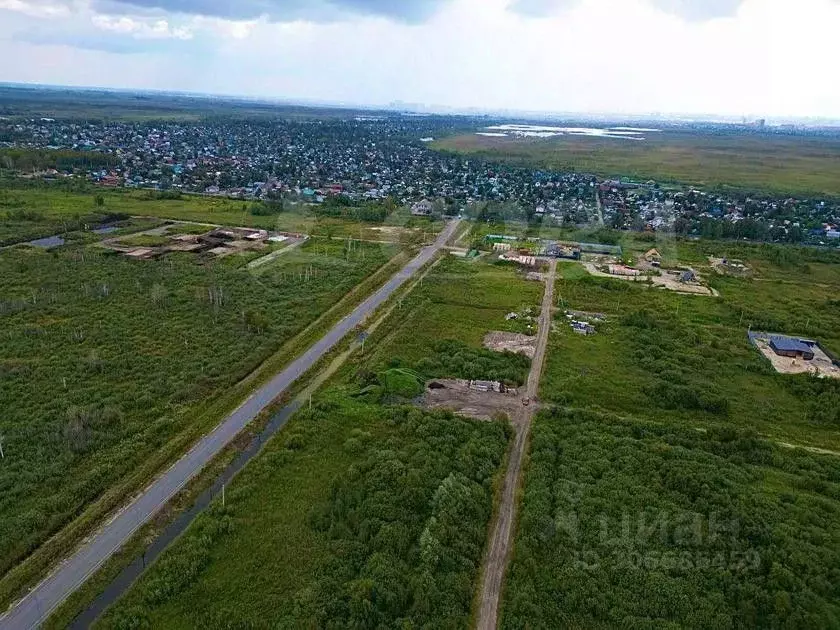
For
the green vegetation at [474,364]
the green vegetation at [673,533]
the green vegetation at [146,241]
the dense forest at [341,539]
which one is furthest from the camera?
the green vegetation at [146,241]

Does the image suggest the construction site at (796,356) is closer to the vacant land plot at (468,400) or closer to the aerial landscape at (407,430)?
the aerial landscape at (407,430)

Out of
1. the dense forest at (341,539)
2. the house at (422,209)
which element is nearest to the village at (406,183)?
the house at (422,209)

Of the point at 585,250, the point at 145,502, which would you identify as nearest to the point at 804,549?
the point at 145,502

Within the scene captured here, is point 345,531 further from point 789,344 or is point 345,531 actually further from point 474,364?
point 789,344

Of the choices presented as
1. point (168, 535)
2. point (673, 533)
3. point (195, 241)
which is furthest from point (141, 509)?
point (195, 241)

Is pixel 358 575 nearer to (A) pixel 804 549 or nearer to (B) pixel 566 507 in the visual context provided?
(B) pixel 566 507

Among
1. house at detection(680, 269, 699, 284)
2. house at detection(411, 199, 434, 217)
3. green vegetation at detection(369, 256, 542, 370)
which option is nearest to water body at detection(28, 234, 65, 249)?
green vegetation at detection(369, 256, 542, 370)
